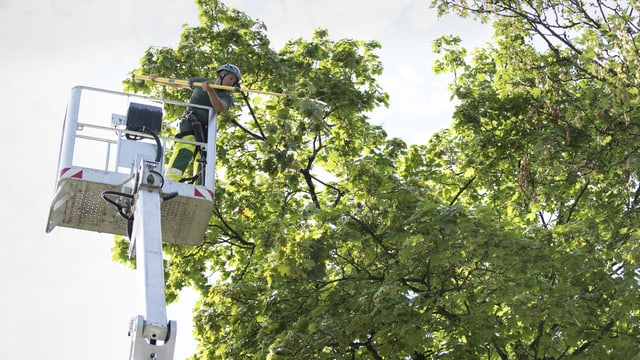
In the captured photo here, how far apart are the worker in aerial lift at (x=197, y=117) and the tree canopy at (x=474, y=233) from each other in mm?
1883

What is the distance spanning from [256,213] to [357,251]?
4.84m

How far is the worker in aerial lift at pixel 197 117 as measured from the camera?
35.1 ft

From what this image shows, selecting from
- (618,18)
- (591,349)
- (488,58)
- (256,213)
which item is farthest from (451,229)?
(488,58)

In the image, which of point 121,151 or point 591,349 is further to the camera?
point 591,349

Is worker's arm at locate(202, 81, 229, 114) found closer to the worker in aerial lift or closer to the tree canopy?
the worker in aerial lift

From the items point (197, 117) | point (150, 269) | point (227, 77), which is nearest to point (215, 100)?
point (197, 117)

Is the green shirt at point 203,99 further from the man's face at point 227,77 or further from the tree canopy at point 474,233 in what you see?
the tree canopy at point 474,233

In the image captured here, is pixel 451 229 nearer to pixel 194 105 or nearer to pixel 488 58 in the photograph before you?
pixel 194 105

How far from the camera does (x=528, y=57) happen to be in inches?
565

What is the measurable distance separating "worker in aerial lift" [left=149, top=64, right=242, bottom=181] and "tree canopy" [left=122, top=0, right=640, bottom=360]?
1.88m

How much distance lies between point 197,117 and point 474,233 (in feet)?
12.5

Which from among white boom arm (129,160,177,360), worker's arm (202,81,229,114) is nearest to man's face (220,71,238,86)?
worker's arm (202,81,229,114)

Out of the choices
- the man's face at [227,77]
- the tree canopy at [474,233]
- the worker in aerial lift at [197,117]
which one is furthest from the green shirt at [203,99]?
the tree canopy at [474,233]

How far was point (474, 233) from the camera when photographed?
1184 centimetres
